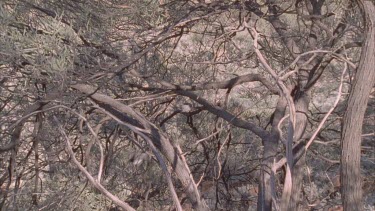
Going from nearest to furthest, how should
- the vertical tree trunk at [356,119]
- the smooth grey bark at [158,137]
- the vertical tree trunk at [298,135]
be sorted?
1. the vertical tree trunk at [356,119]
2. the smooth grey bark at [158,137]
3. the vertical tree trunk at [298,135]

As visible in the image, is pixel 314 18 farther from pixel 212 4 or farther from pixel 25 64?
pixel 25 64

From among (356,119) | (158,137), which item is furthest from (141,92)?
(356,119)

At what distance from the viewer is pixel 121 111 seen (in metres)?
4.45

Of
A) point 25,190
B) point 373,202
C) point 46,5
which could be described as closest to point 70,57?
point 46,5

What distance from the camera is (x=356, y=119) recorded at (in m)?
3.79

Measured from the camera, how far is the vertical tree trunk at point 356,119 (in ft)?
12.3

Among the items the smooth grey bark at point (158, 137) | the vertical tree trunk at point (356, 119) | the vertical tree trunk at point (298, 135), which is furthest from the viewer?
the vertical tree trunk at point (298, 135)

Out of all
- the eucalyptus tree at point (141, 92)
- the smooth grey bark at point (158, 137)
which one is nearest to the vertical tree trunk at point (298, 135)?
the eucalyptus tree at point (141, 92)

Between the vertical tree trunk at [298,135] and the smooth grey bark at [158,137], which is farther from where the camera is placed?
the vertical tree trunk at [298,135]

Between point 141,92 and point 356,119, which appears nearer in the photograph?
point 356,119

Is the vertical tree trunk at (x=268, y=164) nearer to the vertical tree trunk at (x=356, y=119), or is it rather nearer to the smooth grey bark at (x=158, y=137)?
the smooth grey bark at (x=158, y=137)

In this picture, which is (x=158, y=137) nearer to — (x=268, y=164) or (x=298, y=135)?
(x=268, y=164)

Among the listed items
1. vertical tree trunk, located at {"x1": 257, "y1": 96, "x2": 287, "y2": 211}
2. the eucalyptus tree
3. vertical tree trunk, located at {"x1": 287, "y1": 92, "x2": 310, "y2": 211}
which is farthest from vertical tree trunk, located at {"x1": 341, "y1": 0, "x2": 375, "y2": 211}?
vertical tree trunk, located at {"x1": 287, "y1": 92, "x2": 310, "y2": 211}

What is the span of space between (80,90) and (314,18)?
1925mm
